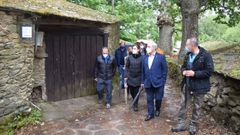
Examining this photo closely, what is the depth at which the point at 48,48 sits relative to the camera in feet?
26.9

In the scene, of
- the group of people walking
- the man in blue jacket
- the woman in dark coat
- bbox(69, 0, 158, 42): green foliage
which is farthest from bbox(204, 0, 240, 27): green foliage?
the man in blue jacket

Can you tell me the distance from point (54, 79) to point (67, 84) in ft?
1.66

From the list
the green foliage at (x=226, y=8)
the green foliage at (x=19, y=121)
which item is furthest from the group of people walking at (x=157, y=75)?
the green foliage at (x=226, y=8)

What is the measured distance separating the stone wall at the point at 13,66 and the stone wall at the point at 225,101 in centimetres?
423

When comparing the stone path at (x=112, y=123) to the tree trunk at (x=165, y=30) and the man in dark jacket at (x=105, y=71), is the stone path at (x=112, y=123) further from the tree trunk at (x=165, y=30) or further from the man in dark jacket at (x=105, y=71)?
the tree trunk at (x=165, y=30)

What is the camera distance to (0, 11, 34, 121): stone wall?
20.4 feet

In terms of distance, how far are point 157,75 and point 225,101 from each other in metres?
1.53

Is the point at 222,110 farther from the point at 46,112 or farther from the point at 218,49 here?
the point at 46,112

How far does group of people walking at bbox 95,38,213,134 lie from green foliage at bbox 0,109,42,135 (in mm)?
2003

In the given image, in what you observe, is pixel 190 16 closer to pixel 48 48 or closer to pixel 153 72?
pixel 153 72

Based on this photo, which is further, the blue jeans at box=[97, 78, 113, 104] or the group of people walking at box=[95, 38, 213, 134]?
the blue jeans at box=[97, 78, 113, 104]

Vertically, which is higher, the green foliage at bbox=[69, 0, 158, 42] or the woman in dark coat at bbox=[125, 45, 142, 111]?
the green foliage at bbox=[69, 0, 158, 42]

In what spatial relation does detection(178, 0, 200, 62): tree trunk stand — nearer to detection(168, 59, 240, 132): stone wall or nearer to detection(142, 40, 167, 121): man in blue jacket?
detection(168, 59, 240, 132): stone wall

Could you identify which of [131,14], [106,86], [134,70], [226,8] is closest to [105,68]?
[106,86]
